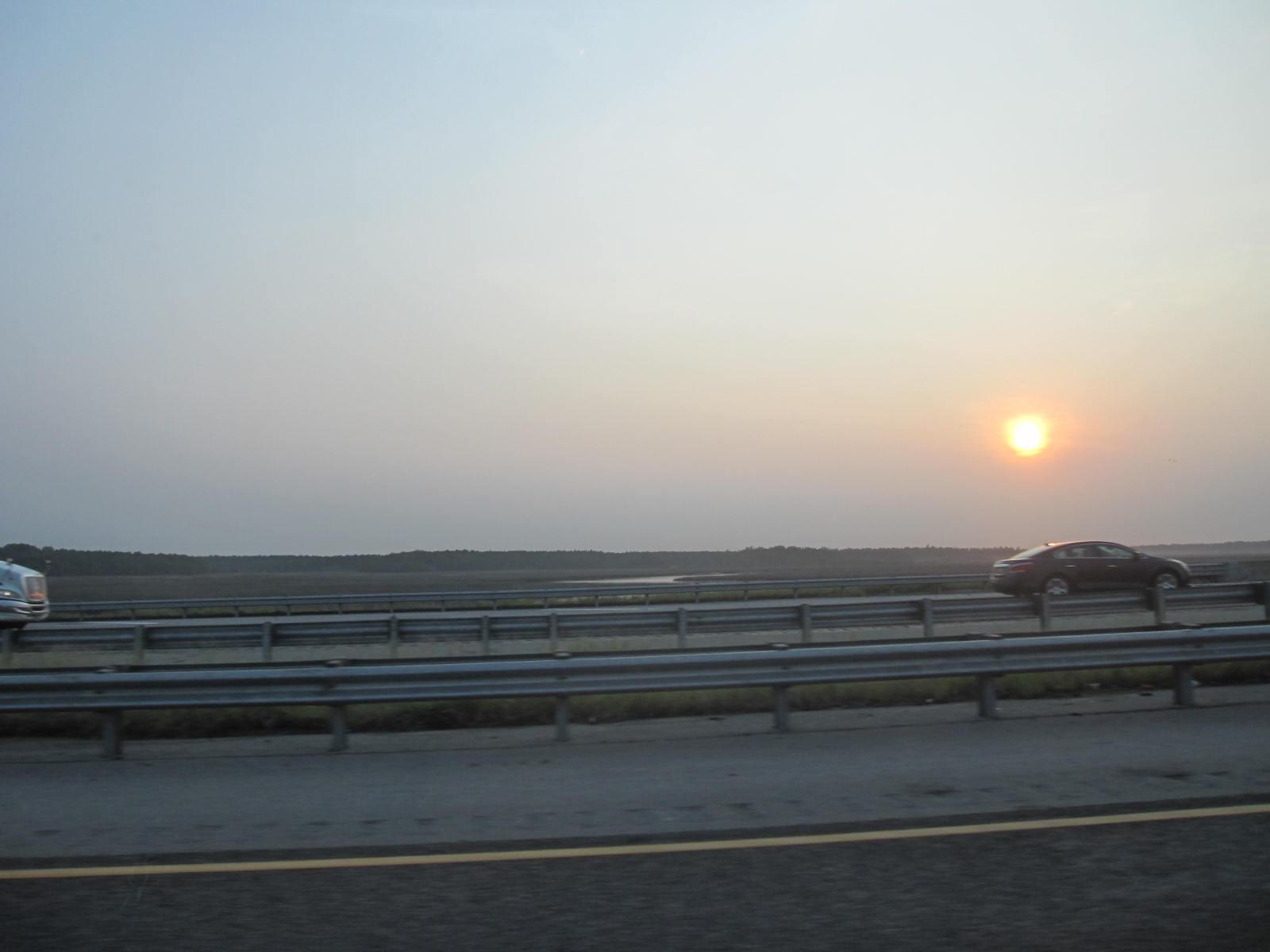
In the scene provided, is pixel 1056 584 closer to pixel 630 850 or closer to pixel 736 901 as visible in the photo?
pixel 630 850

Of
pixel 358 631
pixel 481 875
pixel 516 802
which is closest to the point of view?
pixel 481 875

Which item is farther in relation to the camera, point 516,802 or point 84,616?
point 84,616

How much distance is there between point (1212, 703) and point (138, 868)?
396 inches

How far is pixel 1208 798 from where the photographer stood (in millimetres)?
7012

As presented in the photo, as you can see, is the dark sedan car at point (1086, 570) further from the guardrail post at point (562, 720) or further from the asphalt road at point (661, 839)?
the guardrail post at point (562, 720)

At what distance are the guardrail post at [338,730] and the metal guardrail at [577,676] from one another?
0.4 inches

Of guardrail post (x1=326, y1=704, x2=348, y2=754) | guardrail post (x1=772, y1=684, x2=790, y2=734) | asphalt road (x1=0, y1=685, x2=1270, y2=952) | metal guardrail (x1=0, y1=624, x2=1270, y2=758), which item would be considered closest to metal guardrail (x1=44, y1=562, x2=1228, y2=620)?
metal guardrail (x1=0, y1=624, x2=1270, y2=758)

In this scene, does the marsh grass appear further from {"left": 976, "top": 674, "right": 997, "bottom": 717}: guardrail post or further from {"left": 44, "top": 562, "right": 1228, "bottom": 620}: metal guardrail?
{"left": 44, "top": 562, "right": 1228, "bottom": 620}: metal guardrail

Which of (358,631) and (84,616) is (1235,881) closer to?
(358,631)

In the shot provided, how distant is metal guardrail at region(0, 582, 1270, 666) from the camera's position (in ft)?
60.2

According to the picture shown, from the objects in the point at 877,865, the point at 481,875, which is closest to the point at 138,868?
the point at 481,875

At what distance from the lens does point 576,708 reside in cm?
1181

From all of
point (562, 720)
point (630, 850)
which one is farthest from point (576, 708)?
point (630, 850)

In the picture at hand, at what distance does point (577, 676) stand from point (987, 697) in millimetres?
4135
